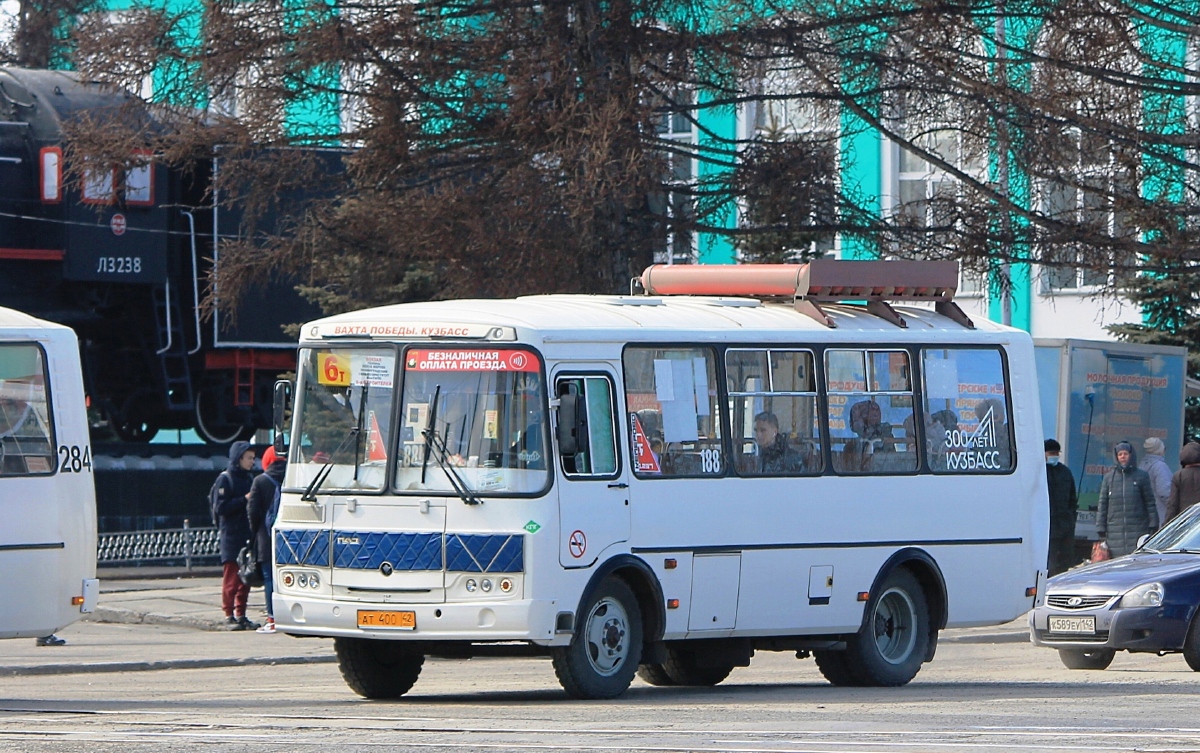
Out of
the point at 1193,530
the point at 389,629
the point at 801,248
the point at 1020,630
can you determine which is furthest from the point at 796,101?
the point at 389,629

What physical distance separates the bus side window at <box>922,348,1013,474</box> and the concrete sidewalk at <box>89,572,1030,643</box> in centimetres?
389

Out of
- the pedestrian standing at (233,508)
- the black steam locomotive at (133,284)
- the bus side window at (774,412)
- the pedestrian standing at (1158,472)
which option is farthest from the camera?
the black steam locomotive at (133,284)

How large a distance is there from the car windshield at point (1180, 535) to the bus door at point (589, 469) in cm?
536

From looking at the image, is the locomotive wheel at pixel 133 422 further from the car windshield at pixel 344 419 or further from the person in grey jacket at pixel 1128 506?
the car windshield at pixel 344 419

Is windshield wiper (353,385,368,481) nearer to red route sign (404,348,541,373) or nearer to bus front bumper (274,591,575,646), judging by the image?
red route sign (404,348,541,373)

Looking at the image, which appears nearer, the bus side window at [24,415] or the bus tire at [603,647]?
the bus tire at [603,647]

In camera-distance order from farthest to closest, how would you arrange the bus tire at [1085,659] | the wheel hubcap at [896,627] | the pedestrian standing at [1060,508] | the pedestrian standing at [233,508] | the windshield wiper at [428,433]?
the pedestrian standing at [1060,508]
the pedestrian standing at [233,508]
the bus tire at [1085,659]
the wheel hubcap at [896,627]
the windshield wiper at [428,433]

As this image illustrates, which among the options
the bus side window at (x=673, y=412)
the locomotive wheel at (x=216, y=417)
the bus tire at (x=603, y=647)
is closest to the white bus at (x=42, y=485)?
the bus tire at (x=603, y=647)

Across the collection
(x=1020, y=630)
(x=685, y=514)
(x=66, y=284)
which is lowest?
(x=1020, y=630)

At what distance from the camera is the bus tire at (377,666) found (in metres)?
13.1

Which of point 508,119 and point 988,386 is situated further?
point 508,119

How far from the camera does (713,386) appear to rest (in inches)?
527

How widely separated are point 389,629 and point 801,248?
1411cm

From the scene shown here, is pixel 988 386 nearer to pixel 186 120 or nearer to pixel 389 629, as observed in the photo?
pixel 389 629
